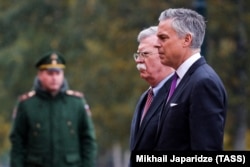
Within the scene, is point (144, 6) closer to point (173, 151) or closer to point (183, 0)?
point (183, 0)

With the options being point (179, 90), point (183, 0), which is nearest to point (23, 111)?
point (179, 90)

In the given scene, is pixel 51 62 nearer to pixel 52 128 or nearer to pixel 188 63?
pixel 52 128

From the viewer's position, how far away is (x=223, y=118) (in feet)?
20.8

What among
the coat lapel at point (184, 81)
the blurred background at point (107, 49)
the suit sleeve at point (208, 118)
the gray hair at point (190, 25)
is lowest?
the suit sleeve at point (208, 118)

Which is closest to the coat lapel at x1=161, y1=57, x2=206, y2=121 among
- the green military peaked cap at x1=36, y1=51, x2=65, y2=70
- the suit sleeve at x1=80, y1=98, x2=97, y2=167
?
the suit sleeve at x1=80, y1=98, x2=97, y2=167

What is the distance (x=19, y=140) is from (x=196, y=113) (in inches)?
181

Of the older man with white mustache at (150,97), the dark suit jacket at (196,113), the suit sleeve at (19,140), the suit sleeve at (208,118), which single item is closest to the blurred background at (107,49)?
the suit sleeve at (19,140)

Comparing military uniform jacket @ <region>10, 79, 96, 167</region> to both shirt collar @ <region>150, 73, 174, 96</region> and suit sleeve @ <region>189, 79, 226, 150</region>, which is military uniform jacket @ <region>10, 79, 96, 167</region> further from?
suit sleeve @ <region>189, 79, 226, 150</region>

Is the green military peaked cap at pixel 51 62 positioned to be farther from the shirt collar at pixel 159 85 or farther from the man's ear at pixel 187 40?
the man's ear at pixel 187 40

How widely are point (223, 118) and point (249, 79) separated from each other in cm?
1494

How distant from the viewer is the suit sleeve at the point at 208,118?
627 cm

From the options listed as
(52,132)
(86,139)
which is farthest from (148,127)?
(86,139)

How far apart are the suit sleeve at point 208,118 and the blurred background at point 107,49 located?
1452 cm

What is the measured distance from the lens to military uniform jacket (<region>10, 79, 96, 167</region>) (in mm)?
10547
